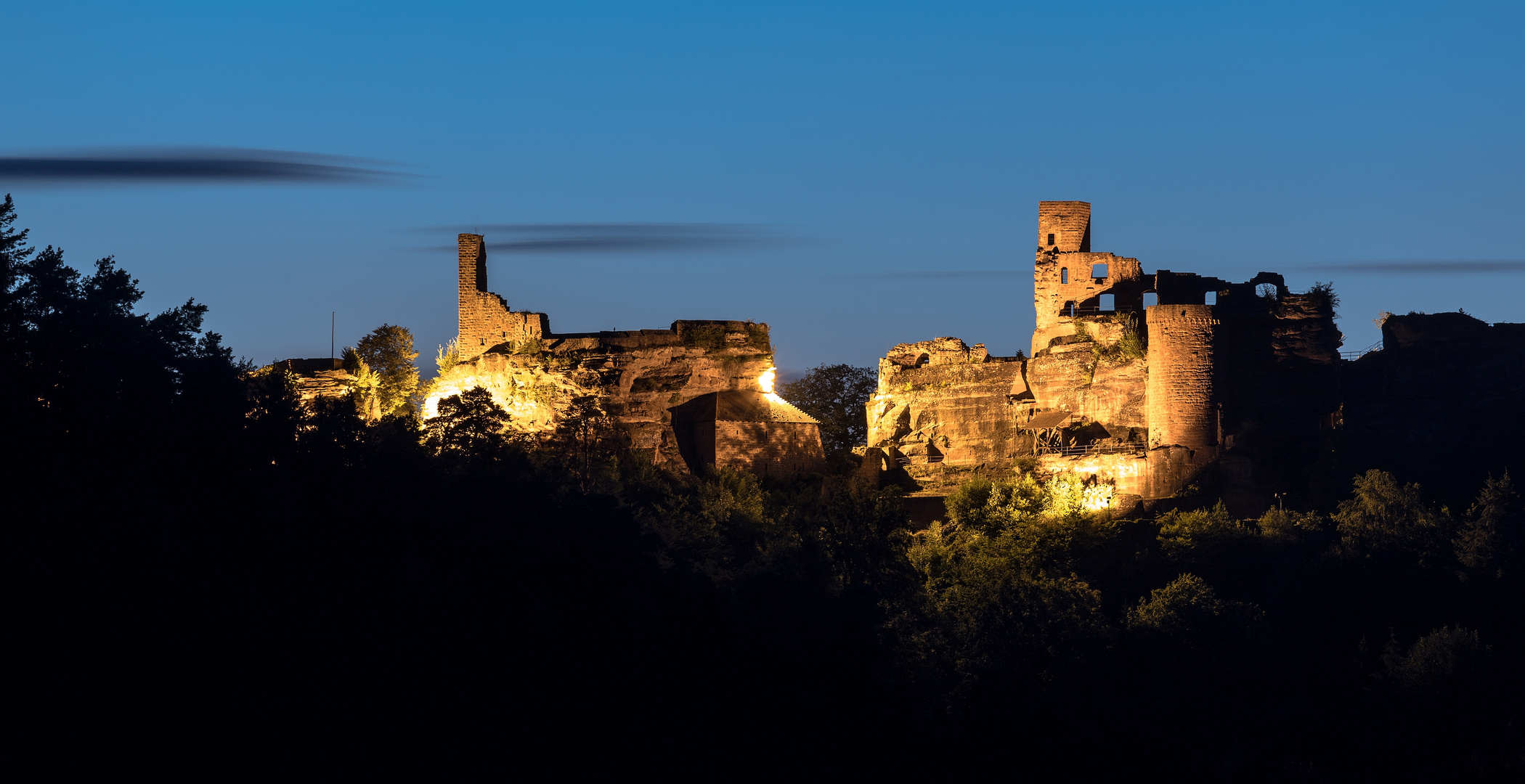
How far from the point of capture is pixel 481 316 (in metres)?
49.2

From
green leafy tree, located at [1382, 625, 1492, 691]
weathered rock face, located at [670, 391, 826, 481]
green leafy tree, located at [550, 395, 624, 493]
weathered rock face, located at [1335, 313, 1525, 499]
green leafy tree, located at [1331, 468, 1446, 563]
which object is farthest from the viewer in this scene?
weathered rock face, located at [1335, 313, 1525, 499]

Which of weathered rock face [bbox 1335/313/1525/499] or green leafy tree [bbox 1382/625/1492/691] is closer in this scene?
green leafy tree [bbox 1382/625/1492/691]

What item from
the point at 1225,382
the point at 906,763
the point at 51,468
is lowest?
the point at 906,763

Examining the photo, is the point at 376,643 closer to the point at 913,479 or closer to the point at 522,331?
the point at 522,331

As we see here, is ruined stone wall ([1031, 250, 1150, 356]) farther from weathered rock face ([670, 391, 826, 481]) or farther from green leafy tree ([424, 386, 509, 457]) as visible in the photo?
green leafy tree ([424, 386, 509, 457])

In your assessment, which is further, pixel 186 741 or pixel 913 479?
pixel 913 479

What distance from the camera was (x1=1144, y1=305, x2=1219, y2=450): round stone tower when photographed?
1843 inches

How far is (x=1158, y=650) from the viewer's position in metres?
41.6

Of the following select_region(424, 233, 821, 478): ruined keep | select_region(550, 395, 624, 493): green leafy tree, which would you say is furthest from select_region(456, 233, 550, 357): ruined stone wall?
select_region(550, 395, 624, 493): green leafy tree

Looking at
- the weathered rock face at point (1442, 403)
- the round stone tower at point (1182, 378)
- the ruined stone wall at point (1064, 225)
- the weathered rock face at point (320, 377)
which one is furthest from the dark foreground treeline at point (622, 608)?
the ruined stone wall at point (1064, 225)

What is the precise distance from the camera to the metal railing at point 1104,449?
4772cm

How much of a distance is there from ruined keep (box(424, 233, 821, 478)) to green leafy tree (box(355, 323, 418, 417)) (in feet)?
2.49

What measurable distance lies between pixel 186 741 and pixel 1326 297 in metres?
36.6

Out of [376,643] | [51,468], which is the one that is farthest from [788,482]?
[51,468]
